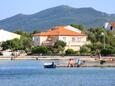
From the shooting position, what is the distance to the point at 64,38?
13788cm

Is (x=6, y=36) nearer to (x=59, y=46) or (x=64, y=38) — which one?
(x=64, y=38)

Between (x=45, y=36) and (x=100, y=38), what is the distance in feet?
43.0

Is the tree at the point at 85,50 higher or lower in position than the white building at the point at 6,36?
lower

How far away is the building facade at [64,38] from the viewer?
135m

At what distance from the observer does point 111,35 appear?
143 meters

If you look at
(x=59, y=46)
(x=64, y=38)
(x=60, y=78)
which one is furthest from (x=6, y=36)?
(x=60, y=78)

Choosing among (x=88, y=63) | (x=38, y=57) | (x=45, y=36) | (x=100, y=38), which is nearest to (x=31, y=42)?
(x=45, y=36)

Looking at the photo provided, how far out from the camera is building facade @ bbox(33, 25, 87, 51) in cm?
13538

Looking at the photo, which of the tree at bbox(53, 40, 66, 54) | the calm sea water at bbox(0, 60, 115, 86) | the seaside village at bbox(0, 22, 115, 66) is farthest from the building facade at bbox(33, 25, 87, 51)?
the calm sea water at bbox(0, 60, 115, 86)

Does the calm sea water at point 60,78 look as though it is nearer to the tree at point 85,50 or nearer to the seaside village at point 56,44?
the seaside village at point 56,44

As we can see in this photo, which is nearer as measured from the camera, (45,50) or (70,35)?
(45,50)

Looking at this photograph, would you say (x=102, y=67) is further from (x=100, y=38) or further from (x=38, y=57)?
(x=100, y=38)

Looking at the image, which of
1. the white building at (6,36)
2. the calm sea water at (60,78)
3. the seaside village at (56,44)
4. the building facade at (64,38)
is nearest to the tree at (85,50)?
the seaside village at (56,44)

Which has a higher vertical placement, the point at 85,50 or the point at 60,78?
the point at 85,50
